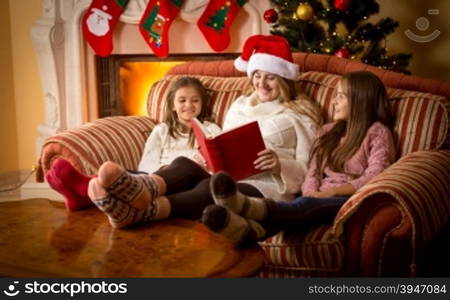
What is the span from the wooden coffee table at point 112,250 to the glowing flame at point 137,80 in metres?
2.29

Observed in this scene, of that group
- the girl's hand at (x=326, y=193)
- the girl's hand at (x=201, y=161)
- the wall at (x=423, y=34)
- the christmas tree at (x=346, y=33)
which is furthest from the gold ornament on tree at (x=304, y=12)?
the girl's hand at (x=326, y=193)

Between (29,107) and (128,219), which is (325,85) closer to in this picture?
(128,219)

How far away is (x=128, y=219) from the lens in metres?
1.60

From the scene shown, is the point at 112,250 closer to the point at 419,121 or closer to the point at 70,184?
the point at 70,184

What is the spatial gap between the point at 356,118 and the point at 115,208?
3.19 ft

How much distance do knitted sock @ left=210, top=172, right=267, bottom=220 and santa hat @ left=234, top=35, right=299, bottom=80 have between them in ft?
2.88

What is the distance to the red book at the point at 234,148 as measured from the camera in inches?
76.6

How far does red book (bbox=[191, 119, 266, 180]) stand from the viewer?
76.6 inches

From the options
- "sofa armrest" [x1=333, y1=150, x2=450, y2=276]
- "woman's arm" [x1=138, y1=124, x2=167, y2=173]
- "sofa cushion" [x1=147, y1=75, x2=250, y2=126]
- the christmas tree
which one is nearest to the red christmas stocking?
the christmas tree

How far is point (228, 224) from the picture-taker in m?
1.46

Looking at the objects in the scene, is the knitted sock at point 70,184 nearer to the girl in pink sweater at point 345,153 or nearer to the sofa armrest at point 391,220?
the girl in pink sweater at point 345,153

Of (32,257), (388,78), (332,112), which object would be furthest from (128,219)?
(388,78)

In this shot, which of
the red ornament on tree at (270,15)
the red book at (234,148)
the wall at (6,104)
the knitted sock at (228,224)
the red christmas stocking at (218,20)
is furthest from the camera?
the wall at (6,104)

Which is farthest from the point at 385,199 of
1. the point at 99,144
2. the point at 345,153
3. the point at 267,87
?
the point at 99,144
